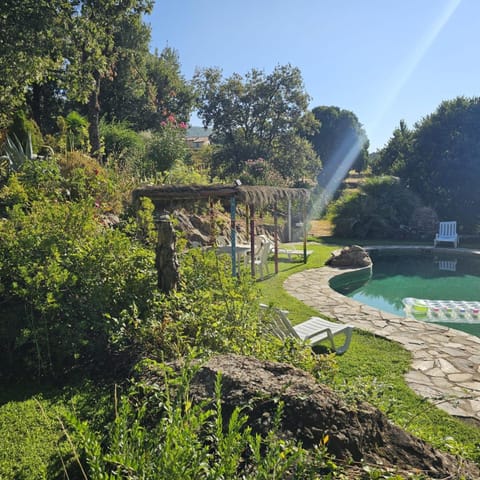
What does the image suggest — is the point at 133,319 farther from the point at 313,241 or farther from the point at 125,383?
the point at 313,241

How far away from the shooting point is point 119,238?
12.9 ft

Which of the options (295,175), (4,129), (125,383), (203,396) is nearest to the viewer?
(203,396)

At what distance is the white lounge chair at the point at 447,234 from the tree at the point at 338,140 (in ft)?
82.1

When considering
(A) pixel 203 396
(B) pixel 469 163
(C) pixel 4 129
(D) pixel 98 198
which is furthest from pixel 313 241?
(A) pixel 203 396

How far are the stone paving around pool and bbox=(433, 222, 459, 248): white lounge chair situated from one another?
10217 millimetres

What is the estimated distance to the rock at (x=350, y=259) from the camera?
38.2ft

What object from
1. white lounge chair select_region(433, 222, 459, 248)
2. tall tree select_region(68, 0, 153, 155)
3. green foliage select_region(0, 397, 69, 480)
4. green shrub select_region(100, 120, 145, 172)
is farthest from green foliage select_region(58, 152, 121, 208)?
white lounge chair select_region(433, 222, 459, 248)

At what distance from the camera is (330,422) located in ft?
6.47

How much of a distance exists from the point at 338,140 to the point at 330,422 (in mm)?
43006

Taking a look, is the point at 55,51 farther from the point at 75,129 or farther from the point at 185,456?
the point at 185,456

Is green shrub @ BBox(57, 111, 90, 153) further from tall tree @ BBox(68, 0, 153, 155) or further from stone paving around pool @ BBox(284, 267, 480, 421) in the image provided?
stone paving around pool @ BBox(284, 267, 480, 421)

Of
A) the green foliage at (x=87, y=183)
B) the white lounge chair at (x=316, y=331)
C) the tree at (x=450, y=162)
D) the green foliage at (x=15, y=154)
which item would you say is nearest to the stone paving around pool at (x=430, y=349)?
the white lounge chair at (x=316, y=331)

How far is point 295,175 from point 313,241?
6939 mm

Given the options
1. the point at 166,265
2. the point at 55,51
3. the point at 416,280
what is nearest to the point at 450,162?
the point at 416,280
